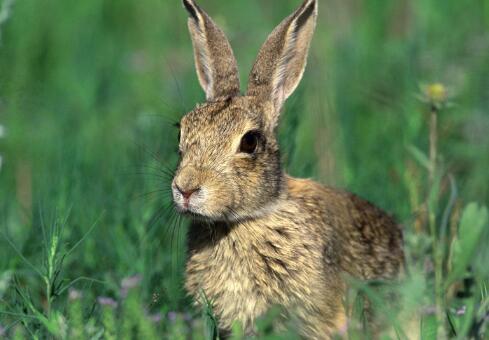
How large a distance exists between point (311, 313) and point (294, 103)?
1474 millimetres

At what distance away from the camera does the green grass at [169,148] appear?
3812 mm

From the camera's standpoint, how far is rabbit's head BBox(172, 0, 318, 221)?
164 inches

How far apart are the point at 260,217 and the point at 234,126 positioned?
0.42 metres

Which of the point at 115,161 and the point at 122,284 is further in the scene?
the point at 115,161

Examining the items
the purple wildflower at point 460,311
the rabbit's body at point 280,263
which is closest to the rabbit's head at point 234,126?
the rabbit's body at point 280,263

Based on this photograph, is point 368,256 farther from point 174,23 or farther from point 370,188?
point 174,23

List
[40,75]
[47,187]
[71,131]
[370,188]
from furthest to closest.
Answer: [40,75] < [71,131] < [370,188] < [47,187]

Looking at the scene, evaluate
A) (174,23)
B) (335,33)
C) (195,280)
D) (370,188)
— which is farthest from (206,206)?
(174,23)

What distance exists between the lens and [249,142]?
4445 millimetres

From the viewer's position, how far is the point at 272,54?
4816mm

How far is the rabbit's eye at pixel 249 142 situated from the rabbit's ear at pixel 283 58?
36 cm

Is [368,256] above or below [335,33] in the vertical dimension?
below

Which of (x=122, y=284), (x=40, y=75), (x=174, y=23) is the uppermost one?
(x=174, y=23)

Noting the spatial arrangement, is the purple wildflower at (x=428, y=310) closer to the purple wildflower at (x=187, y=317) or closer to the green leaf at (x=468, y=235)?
the green leaf at (x=468, y=235)
